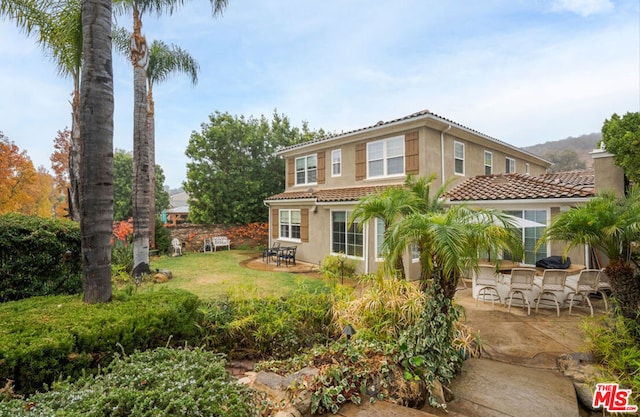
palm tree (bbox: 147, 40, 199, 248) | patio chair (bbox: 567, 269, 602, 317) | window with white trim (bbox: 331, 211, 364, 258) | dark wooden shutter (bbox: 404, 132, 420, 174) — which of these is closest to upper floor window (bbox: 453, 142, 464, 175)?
dark wooden shutter (bbox: 404, 132, 420, 174)

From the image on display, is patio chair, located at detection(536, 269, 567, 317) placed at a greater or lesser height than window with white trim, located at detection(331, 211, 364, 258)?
lesser

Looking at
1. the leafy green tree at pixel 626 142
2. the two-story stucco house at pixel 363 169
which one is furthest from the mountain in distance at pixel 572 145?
the leafy green tree at pixel 626 142

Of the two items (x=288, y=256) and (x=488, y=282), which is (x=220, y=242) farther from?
(x=488, y=282)

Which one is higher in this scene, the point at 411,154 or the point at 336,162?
the point at 336,162

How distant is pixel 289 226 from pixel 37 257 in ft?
Result: 37.4

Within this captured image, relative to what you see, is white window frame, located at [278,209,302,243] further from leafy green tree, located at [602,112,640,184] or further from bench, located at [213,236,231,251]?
leafy green tree, located at [602,112,640,184]

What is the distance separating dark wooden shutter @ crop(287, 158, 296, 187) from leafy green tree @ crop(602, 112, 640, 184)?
525 inches

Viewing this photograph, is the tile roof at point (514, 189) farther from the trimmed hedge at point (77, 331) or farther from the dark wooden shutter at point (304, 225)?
the trimmed hedge at point (77, 331)

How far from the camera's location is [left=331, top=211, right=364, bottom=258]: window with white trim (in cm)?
1255

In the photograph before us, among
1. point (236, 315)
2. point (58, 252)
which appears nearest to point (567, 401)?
point (236, 315)

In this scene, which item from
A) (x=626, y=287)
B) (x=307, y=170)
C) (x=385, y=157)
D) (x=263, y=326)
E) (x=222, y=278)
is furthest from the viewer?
(x=307, y=170)

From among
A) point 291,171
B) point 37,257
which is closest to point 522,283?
point 37,257

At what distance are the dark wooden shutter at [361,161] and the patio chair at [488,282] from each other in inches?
265

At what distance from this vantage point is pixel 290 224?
16.4 meters
